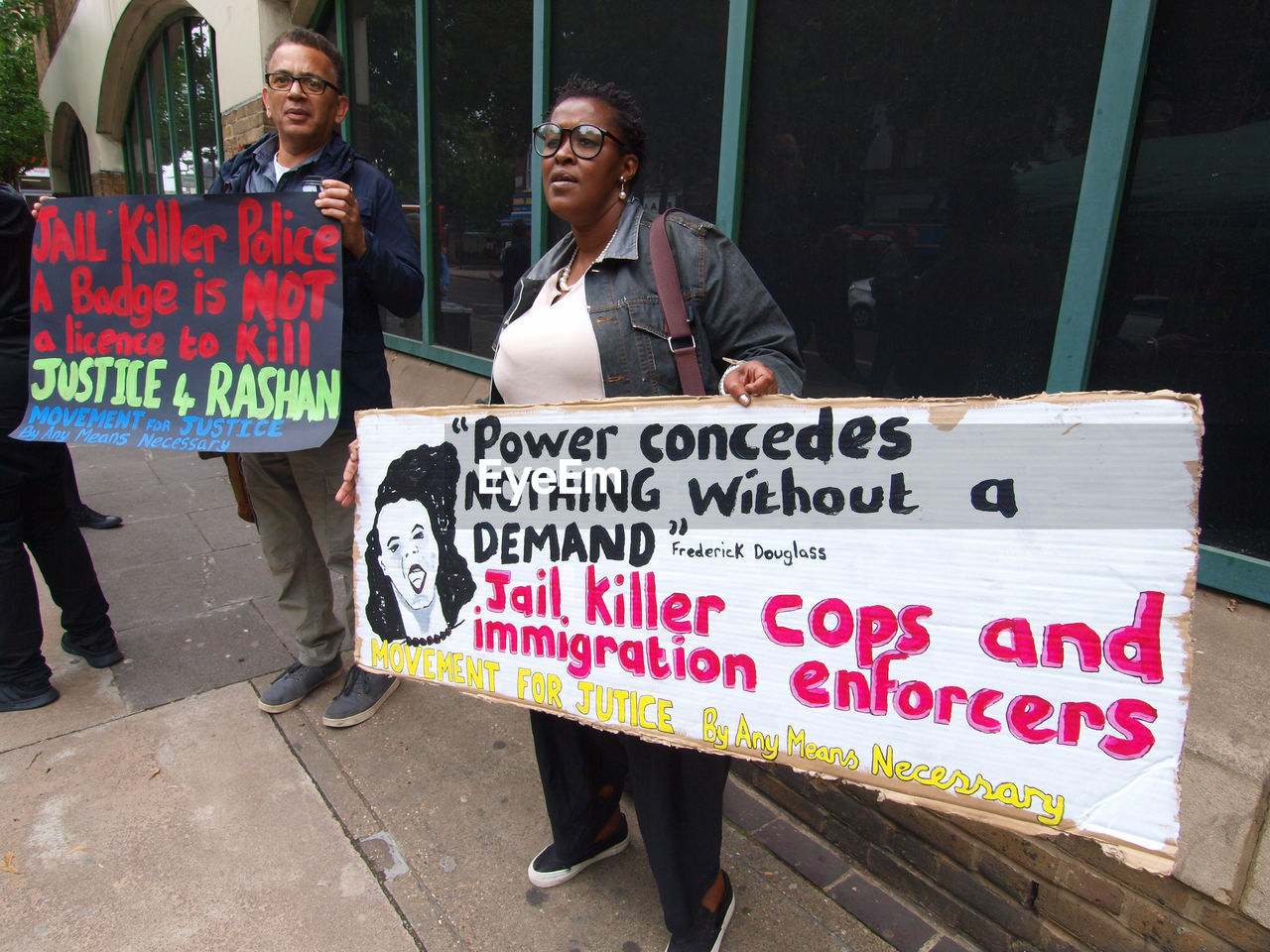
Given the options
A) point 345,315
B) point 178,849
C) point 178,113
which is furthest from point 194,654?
point 178,113

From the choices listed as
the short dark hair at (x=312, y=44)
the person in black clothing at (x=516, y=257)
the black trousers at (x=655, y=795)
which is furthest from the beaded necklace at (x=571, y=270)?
the person in black clothing at (x=516, y=257)

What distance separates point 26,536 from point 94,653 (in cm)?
53

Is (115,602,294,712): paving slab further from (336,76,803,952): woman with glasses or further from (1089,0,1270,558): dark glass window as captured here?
(1089,0,1270,558): dark glass window

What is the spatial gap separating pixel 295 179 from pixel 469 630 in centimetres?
161

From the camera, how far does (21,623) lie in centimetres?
279

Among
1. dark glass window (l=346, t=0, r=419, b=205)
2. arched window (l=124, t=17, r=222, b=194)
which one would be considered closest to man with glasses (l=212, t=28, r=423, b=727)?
dark glass window (l=346, t=0, r=419, b=205)

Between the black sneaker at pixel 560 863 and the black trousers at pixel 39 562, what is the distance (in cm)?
208

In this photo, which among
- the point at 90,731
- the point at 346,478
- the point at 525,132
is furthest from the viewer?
the point at 525,132

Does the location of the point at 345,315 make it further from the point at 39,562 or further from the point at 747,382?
the point at 39,562

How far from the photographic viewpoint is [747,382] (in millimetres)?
1505

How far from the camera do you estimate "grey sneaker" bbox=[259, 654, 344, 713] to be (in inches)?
112

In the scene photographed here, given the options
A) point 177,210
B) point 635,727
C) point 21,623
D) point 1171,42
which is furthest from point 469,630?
point 1171,42

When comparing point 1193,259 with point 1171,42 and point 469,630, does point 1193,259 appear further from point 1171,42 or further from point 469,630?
point 469,630

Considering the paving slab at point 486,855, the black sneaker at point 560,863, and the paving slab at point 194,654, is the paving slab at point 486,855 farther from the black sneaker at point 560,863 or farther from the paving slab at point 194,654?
the paving slab at point 194,654
